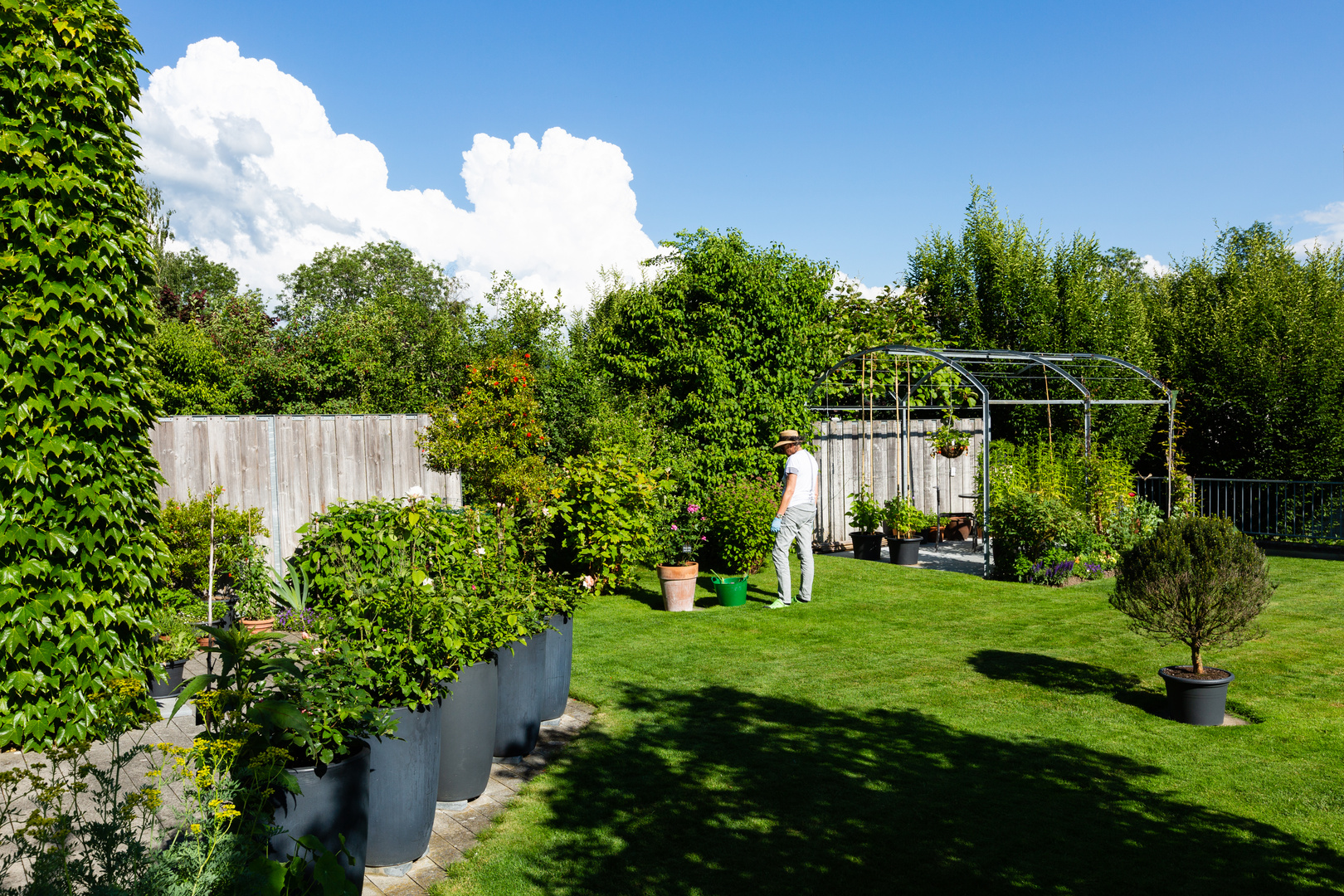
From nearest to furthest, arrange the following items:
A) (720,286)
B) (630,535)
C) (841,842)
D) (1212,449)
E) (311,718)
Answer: (311,718) → (841,842) → (630,535) → (720,286) → (1212,449)

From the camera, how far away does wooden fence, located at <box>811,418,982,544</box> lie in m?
14.2

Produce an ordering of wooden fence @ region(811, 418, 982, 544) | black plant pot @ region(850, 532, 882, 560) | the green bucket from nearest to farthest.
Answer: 1. the green bucket
2. black plant pot @ region(850, 532, 882, 560)
3. wooden fence @ region(811, 418, 982, 544)

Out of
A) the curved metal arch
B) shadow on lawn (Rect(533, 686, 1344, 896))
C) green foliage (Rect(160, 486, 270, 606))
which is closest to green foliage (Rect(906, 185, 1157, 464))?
the curved metal arch

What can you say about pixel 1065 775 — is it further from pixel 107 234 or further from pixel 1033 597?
pixel 107 234

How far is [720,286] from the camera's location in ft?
44.3

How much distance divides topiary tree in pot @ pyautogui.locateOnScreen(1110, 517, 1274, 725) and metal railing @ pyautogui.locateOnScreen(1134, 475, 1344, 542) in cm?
829

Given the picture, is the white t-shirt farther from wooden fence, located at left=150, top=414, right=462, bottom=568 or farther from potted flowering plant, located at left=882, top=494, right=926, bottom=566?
wooden fence, located at left=150, top=414, right=462, bottom=568

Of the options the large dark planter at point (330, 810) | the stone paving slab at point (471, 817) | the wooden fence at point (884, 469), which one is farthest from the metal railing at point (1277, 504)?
the large dark planter at point (330, 810)

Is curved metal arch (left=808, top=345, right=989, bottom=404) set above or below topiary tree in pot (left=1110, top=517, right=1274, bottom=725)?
above

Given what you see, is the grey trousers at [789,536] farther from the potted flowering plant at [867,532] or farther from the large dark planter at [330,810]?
the large dark planter at [330,810]

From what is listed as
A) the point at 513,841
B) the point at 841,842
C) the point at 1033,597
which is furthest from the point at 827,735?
the point at 1033,597

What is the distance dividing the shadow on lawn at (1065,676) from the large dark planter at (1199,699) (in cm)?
19

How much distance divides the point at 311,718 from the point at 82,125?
13.9 ft

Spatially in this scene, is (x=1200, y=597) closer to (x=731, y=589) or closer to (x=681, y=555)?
(x=731, y=589)
